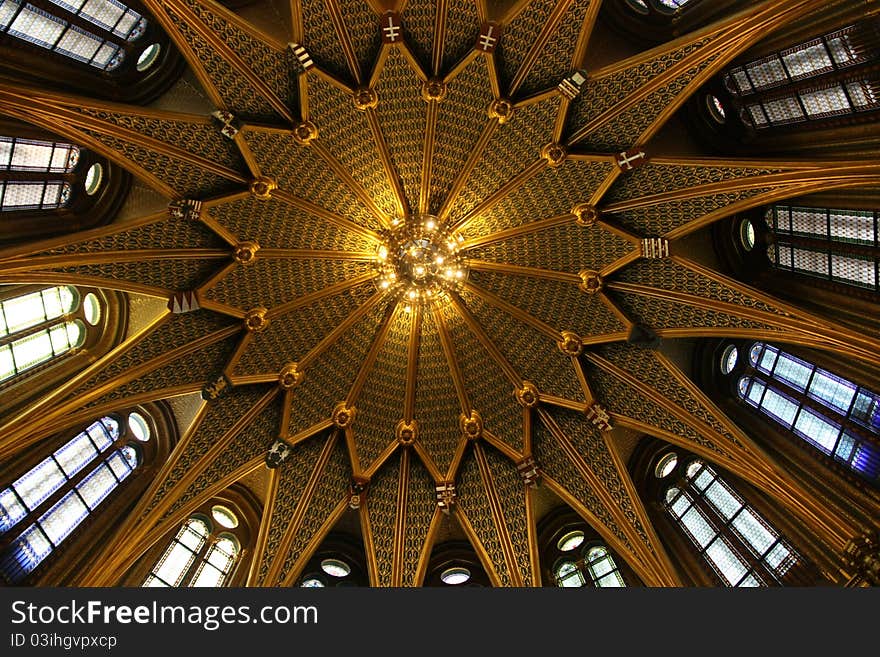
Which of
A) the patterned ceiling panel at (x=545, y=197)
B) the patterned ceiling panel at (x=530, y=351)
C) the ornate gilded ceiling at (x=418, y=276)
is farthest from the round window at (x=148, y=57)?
the patterned ceiling panel at (x=530, y=351)

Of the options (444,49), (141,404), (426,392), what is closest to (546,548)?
(426,392)

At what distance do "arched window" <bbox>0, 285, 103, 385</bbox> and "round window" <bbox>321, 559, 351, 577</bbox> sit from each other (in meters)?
8.12

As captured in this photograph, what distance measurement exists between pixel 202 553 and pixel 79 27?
11.7 m

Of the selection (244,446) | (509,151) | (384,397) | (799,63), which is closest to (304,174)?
(509,151)

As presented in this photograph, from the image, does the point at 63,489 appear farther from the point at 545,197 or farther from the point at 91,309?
the point at 545,197

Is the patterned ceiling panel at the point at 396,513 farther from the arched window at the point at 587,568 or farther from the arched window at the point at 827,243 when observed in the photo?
the arched window at the point at 827,243

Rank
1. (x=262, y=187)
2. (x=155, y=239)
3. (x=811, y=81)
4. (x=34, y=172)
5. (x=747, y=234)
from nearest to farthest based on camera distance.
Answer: (x=811, y=81) → (x=34, y=172) → (x=155, y=239) → (x=262, y=187) → (x=747, y=234)

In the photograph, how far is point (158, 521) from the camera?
16.3m

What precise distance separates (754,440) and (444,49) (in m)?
11.5

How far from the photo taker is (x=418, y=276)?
20.3m

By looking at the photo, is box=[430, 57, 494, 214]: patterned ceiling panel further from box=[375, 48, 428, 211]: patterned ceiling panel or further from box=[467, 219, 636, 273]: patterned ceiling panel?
box=[467, 219, 636, 273]: patterned ceiling panel

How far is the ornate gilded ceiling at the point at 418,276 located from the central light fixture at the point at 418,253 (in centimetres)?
8

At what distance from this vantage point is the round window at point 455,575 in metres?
19.3

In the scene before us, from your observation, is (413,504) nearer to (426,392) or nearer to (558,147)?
(426,392)
